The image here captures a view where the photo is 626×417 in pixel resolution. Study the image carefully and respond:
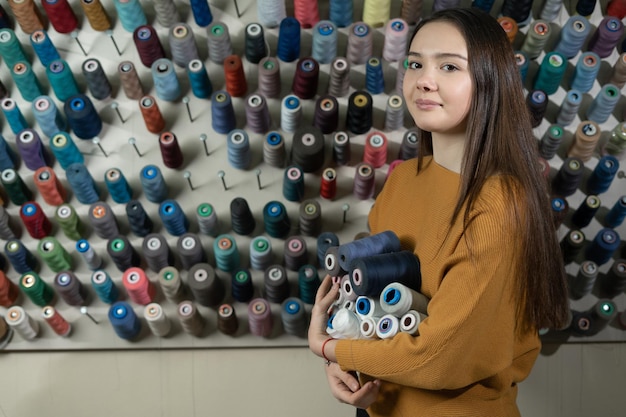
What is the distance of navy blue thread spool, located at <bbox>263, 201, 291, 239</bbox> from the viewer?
171 centimetres

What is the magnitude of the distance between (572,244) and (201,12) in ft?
3.70

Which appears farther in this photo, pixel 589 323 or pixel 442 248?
pixel 589 323

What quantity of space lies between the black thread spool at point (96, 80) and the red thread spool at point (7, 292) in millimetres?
517

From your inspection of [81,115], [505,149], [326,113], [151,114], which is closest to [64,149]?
[81,115]

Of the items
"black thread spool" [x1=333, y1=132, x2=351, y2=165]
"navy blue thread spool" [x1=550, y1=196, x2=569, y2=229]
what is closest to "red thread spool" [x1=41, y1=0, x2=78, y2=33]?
"black thread spool" [x1=333, y1=132, x2=351, y2=165]

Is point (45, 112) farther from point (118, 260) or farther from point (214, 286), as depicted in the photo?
point (214, 286)

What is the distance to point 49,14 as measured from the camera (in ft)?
5.93

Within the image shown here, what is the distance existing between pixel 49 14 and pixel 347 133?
0.84 metres

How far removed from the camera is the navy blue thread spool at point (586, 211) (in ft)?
5.68

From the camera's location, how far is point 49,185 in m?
1.73

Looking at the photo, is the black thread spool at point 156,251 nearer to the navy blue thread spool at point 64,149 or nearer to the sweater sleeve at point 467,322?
the navy blue thread spool at point 64,149

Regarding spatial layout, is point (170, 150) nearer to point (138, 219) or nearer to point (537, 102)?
point (138, 219)

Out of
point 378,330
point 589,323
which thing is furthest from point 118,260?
point 589,323

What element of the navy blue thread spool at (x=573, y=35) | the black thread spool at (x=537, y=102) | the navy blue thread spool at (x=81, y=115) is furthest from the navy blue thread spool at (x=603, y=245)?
the navy blue thread spool at (x=81, y=115)
